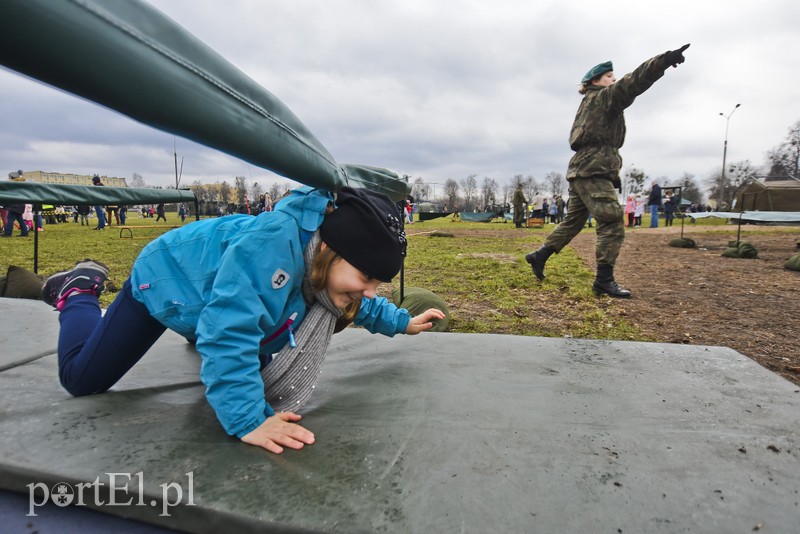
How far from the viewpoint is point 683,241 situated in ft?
30.8

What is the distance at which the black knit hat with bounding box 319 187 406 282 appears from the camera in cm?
127

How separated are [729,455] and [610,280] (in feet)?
10.7

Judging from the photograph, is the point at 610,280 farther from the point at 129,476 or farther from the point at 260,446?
the point at 129,476

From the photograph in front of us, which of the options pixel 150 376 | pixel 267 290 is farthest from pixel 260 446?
pixel 150 376

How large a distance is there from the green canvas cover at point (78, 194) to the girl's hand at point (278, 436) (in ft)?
11.2

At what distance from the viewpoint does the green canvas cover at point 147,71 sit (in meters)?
0.54

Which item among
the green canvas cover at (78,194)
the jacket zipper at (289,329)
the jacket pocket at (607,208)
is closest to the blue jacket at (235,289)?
the jacket zipper at (289,329)

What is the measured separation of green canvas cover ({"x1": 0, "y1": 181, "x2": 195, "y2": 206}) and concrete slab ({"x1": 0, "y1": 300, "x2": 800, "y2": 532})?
2.23 meters

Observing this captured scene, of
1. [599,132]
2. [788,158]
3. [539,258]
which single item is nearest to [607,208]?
[599,132]

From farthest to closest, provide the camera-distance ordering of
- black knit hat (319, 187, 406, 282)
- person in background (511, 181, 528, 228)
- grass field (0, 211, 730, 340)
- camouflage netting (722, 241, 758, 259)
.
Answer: person in background (511, 181, 528, 228) < camouflage netting (722, 241, 758, 259) < grass field (0, 211, 730, 340) < black knit hat (319, 187, 406, 282)

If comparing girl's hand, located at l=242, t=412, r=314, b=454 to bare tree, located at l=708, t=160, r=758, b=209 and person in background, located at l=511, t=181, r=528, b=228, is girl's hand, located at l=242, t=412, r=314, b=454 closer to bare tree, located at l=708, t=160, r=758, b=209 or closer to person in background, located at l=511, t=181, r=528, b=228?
person in background, located at l=511, t=181, r=528, b=228

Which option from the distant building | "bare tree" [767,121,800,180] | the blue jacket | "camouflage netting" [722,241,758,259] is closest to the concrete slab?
the blue jacket

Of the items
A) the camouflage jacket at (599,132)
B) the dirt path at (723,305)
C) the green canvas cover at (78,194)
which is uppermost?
the camouflage jacket at (599,132)

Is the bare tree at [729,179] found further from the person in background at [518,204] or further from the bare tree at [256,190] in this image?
the bare tree at [256,190]
